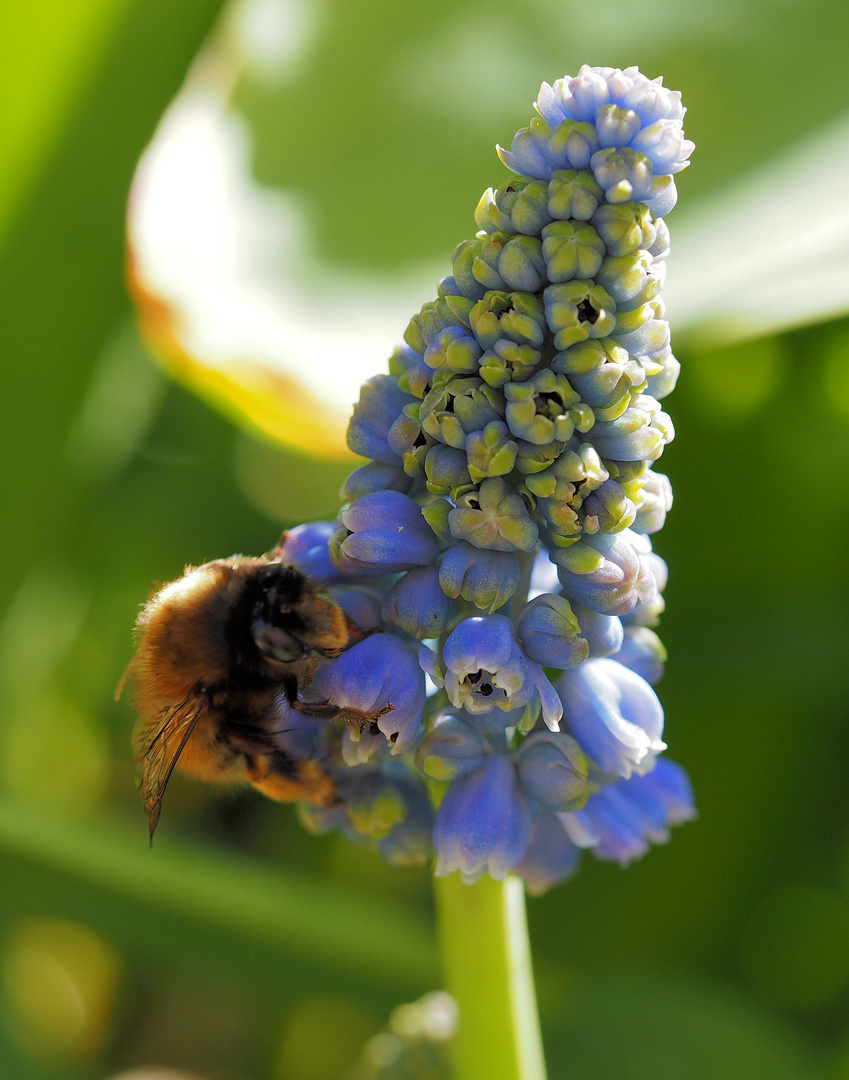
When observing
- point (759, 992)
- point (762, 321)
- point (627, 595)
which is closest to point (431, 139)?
point (762, 321)

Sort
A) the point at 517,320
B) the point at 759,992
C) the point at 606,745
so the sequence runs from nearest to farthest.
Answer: the point at 517,320, the point at 606,745, the point at 759,992

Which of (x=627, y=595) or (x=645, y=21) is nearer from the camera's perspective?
(x=627, y=595)

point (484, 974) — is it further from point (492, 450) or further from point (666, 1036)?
point (666, 1036)

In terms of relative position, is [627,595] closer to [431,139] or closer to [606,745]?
[606,745]

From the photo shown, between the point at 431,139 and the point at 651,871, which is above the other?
the point at 431,139

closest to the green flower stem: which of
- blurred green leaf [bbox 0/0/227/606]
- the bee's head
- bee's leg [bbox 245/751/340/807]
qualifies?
bee's leg [bbox 245/751/340/807]

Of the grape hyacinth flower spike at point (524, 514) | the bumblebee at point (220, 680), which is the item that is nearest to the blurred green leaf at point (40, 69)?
the bumblebee at point (220, 680)
